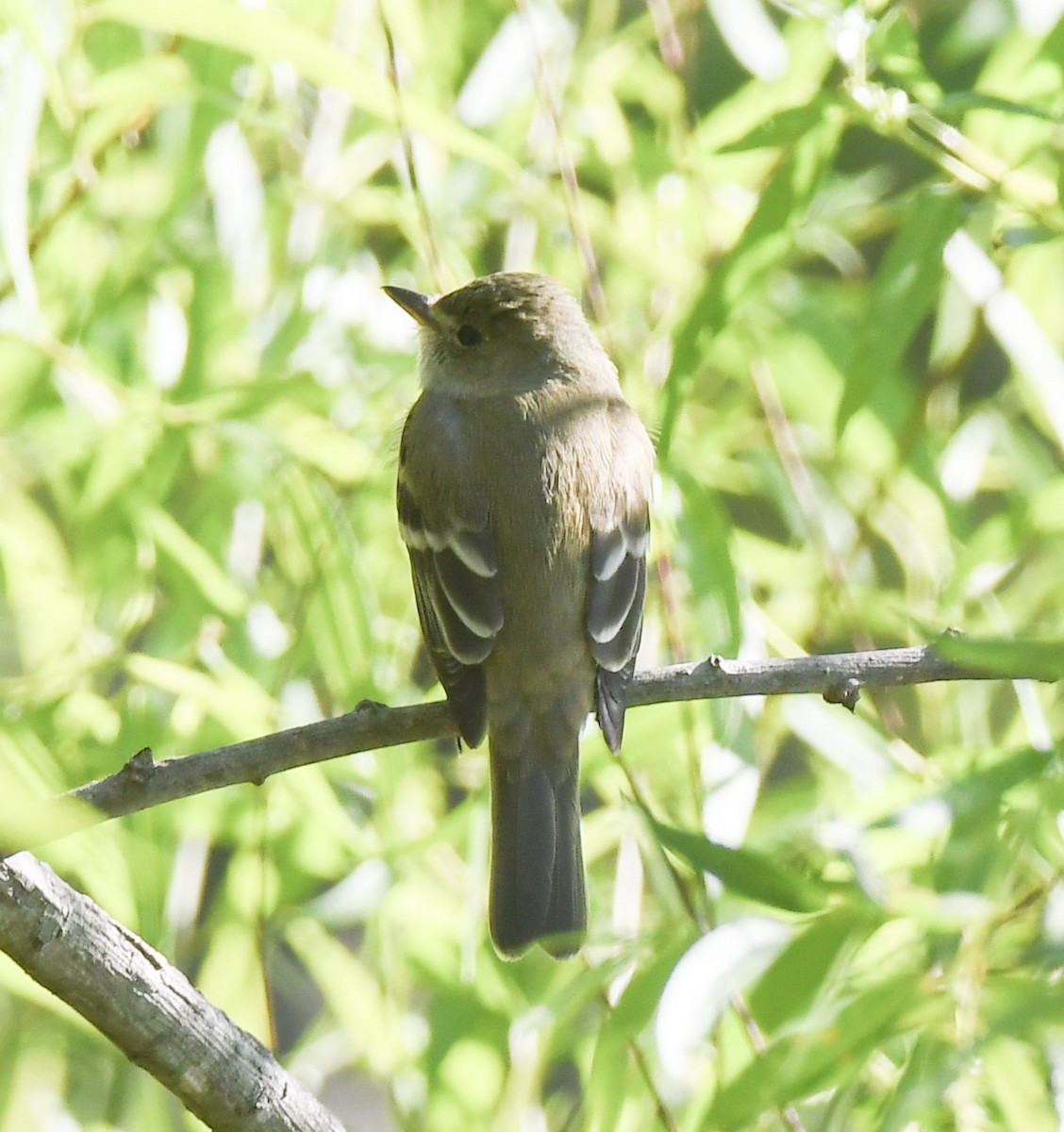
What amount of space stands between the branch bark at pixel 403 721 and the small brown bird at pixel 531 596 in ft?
0.51

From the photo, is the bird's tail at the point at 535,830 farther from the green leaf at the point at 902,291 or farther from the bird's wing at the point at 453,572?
the green leaf at the point at 902,291

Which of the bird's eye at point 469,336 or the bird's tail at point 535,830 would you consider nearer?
the bird's tail at point 535,830

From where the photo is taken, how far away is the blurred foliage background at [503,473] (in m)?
2.32

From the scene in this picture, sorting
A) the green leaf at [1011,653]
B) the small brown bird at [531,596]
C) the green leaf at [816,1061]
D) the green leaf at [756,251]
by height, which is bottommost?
the green leaf at [816,1061]

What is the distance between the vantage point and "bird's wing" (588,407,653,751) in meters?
2.85

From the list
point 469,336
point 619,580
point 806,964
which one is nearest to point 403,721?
point 619,580

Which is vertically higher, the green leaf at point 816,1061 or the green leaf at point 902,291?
the green leaf at point 902,291

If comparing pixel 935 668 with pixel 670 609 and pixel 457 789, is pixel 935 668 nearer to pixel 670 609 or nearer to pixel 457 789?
pixel 670 609

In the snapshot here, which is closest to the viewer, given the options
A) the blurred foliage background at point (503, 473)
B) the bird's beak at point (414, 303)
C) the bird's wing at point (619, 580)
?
the blurred foliage background at point (503, 473)

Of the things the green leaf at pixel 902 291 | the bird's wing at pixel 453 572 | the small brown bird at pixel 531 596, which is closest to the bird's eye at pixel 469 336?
the small brown bird at pixel 531 596

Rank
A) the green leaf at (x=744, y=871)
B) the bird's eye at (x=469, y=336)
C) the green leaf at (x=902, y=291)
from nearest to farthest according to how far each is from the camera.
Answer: the green leaf at (x=744, y=871), the green leaf at (x=902, y=291), the bird's eye at (x=469, y=336)

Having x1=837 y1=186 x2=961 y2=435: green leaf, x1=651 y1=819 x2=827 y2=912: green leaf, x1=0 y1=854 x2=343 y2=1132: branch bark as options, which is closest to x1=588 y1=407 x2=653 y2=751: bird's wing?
x1=837 y1=186 x2=961 y2=435: green leaf

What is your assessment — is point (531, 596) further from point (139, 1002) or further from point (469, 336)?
point (139, 1002)

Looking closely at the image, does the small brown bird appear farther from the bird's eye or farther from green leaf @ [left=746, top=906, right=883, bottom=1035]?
green leaf @ [left=746, top=906, right=883, bottom=1035]
